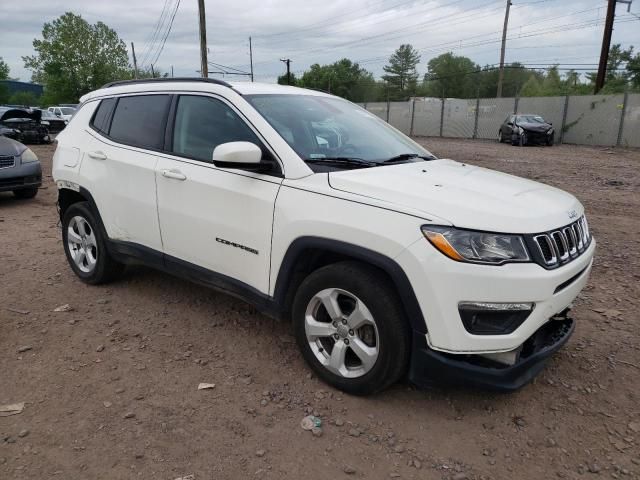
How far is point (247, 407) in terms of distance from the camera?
293cm

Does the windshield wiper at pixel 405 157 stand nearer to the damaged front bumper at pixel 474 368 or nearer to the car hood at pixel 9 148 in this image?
the damaged front bumper at pixel 474 368

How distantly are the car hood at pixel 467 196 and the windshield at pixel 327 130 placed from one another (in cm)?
33

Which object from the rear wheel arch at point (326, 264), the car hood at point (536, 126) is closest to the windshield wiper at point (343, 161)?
the rear wheel arch at point (326, 264)

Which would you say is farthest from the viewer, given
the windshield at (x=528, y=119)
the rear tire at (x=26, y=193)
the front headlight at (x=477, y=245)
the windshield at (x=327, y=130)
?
the windshield at (x=528, y=119)

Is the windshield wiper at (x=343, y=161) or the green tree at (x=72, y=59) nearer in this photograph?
the windshield wiper at (x=343, y=161)

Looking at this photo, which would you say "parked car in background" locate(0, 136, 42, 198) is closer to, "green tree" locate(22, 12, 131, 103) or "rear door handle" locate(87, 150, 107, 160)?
"rear door handle" locate(87, 150, 107, 160)

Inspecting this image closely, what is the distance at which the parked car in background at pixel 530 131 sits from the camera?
22016 mm

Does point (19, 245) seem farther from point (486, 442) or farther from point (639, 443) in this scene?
point (639, 443)

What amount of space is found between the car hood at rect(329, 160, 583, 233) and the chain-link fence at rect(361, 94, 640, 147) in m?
21.6

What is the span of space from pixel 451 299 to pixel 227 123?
1.93 meters

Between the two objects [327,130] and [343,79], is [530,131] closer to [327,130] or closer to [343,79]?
[327,130]

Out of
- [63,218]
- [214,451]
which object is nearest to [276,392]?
[214,451]

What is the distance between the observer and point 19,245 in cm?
612

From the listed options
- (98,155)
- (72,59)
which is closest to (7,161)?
(98,155)
